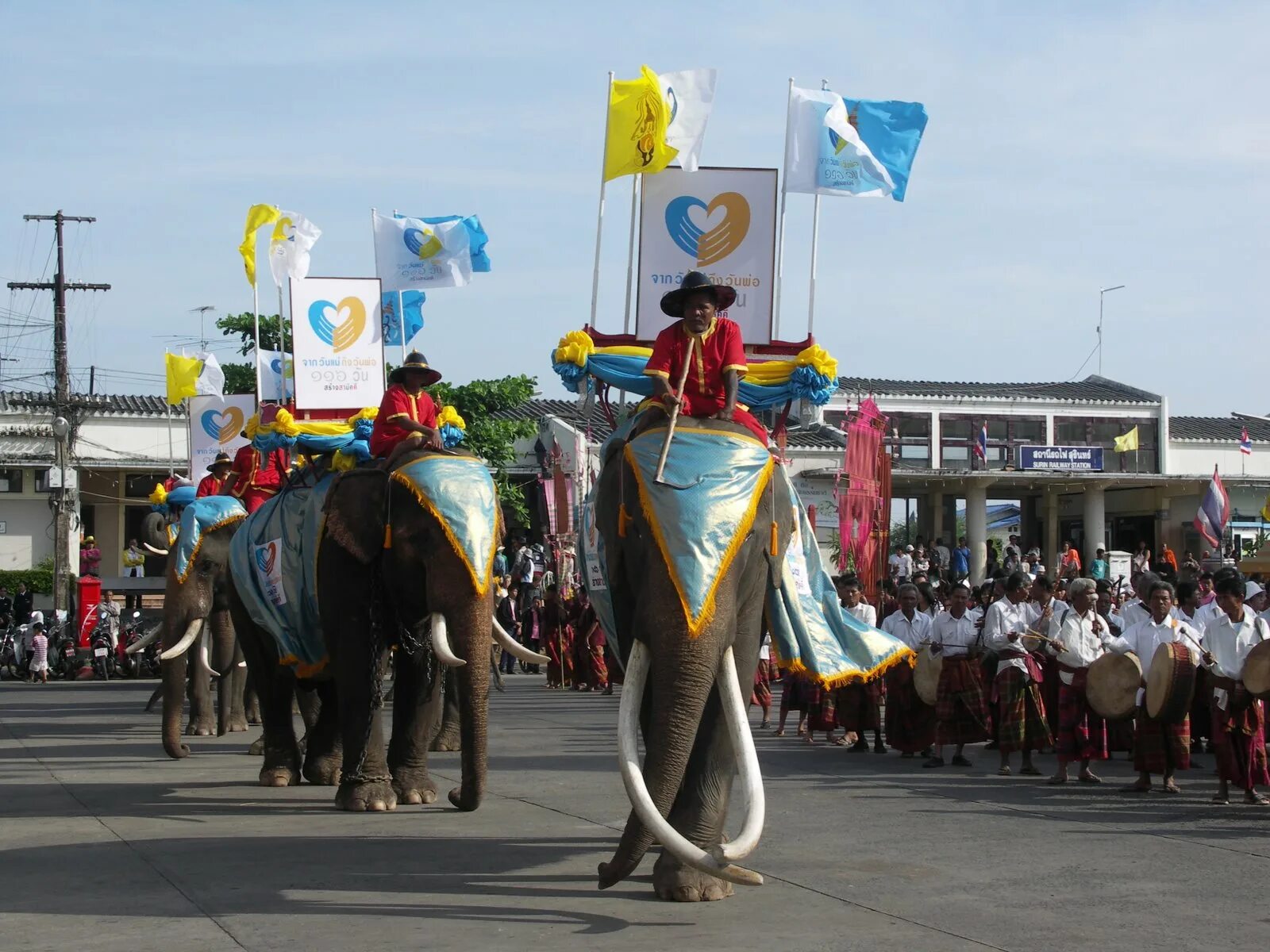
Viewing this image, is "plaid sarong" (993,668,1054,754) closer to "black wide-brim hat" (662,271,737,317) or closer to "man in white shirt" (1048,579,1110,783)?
"man in white shirt" (1048,579,1110,783)

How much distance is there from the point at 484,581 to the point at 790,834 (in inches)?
86.3

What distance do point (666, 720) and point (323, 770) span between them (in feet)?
17.0

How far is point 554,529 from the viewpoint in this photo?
89.9 ft

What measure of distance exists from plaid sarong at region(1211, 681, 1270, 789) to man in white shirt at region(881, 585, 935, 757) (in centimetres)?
338

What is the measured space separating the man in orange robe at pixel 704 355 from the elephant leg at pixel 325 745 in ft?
14.5

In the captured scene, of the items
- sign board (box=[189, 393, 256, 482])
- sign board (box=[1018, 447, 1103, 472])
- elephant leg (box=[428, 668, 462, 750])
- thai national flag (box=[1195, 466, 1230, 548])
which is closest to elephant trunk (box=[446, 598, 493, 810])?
elephant leg (box=[428, 668, 462, 750])

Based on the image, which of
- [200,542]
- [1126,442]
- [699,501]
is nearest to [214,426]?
[200,542]

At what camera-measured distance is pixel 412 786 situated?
9.85m

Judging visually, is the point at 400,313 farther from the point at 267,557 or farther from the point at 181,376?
the point at 267,557

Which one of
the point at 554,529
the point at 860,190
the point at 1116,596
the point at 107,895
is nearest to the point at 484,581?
the point at 107,895

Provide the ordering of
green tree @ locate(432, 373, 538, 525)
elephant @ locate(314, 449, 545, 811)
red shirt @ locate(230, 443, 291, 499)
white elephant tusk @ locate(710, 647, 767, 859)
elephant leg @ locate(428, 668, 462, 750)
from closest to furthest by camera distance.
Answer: white elephant tusk @ locate(710, 647, 767, 859), elephant @ locate(314, 449, 545, 811), elephant leg @ locate(428, 668, 462, 750), red shirt @ locate(230, 443, 291, 499), green tree @ locate(432, 373, 538, 525)

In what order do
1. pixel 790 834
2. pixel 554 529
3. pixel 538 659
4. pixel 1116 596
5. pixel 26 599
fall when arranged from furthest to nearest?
pixel 26 599, pixel 554 529, pixel 1116 596, pixel 538 659, pixel 790 834

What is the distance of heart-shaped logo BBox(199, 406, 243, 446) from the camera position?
824 inches

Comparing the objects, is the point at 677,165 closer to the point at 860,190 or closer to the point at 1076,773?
the point at 860,190
